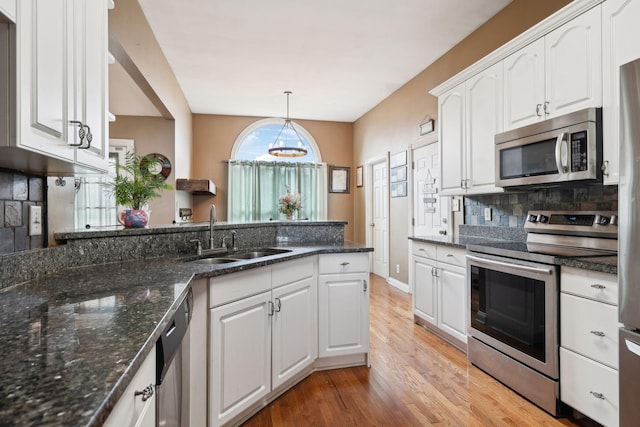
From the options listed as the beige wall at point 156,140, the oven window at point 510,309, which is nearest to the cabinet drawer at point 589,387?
the oven window at point 510,309

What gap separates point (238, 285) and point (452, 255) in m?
1.81

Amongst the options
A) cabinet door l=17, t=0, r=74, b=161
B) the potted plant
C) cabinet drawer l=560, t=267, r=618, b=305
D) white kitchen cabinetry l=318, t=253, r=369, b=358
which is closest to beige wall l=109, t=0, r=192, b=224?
the potted plant

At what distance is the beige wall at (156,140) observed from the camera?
4.34 meters

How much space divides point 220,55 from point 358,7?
1.74 metres

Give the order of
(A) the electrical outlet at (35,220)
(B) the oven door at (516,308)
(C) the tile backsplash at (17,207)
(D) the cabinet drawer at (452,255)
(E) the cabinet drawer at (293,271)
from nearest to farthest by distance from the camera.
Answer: (C) the tile backsplash at (17,207), (A) the electrical outlet at (35,220), (B) the oven door at (516,308), (E) the cabinet drawer at (293,271), (D) the cabinet drawer at (452,255)

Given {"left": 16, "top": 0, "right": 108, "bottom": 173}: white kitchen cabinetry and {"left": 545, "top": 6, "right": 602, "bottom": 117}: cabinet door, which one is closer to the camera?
{"left": 16, "top": 0, "right": 108, "bottom": 173}: white kitchen cabinetry

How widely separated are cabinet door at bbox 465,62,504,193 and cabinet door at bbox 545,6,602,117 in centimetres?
42

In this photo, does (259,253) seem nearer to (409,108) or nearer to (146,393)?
(146,393)

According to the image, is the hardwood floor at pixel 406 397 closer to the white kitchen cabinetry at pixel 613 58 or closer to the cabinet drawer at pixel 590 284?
the cabinet drawer at pixel 590 284

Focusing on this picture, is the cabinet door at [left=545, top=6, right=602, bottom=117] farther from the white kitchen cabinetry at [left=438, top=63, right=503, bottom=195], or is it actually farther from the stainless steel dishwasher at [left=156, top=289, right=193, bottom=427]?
the stainless steel dishwasher at [left=156, top=289, right=193, bottom=427]

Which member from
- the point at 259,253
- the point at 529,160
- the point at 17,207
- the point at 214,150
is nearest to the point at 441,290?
the point at 529,160

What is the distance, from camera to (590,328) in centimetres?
171

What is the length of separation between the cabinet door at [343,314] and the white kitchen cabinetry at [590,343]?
118 centimetres

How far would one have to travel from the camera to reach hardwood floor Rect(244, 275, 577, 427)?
187 centimetres
